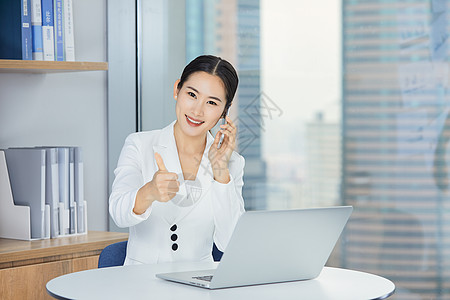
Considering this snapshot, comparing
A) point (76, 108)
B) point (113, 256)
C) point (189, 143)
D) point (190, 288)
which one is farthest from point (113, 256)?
point (76, 108)

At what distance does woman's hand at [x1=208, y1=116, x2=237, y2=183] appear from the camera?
2.20 meters

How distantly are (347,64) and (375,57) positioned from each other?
4.8 inches

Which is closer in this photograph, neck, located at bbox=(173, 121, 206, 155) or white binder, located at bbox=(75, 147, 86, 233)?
neck, located at bbox=(173, 121, 206, 155)

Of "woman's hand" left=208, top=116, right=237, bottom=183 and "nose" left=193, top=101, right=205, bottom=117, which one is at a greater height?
"nose" left=193, top=101, right=205, bottom=117

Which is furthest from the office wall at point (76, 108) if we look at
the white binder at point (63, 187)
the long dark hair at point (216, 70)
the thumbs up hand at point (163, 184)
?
the thumbs up hand at point (163, 184)

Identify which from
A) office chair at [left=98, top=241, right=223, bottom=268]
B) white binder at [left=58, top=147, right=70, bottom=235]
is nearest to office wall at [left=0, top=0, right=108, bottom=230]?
white binder at [left=58, top=147, right=70, bottom=235]

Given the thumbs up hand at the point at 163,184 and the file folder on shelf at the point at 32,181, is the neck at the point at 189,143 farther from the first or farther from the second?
the file folder on shelf at the point at 32,181

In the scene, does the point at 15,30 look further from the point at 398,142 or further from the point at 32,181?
the point at 398,142

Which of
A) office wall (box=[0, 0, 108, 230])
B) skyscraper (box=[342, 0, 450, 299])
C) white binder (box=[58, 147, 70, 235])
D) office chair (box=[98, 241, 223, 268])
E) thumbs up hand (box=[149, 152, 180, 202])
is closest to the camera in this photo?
thumbs up hand (box=[149, 152, 180, 202])

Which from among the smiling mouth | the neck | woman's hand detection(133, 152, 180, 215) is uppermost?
the smiling mouth

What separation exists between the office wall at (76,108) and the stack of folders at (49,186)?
27 cm

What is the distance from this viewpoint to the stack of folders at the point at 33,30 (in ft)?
9.05

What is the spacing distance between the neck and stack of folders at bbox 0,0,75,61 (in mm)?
769

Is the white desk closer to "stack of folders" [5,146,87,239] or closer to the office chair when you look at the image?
the office chair
